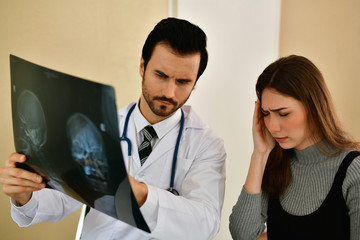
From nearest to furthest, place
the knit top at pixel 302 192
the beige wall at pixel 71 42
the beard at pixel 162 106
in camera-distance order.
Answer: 1. the knit top at pixel 302 192
2. the beard at pixel 162 106
3. the beige wall at pixel 71 42

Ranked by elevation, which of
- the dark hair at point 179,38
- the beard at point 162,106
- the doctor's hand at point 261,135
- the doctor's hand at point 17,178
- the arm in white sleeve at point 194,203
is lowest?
the arm in white sleeve at point 194,203

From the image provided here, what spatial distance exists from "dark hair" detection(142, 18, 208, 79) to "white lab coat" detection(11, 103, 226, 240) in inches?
11.3

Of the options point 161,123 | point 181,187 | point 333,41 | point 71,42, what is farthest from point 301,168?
point 71,42

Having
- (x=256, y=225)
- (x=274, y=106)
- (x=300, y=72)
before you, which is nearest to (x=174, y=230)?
(x=256, y=225)

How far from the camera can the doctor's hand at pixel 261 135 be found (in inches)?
49.3

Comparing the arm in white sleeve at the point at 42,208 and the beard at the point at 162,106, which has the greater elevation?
the beard at the point at 162,106

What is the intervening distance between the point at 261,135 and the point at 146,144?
17.6 inches

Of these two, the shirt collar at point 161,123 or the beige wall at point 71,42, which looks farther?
the beige wall at point 71,42

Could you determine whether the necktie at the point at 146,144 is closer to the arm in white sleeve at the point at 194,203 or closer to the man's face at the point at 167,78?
the man's face at the point at 167,78

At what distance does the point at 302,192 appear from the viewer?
119 cm

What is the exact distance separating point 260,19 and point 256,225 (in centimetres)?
152

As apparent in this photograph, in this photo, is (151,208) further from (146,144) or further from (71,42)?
(71,42)

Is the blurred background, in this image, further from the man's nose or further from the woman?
the man's nose

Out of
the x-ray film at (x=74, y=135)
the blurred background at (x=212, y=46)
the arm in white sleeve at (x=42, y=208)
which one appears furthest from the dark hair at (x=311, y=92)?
the arm in white sleeve at (x=42, y=208)
